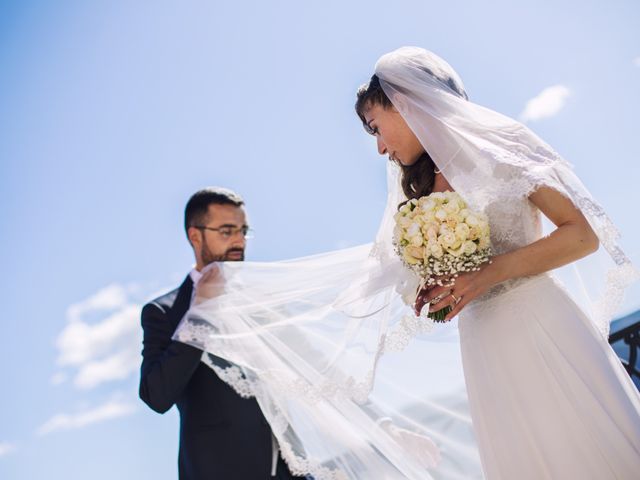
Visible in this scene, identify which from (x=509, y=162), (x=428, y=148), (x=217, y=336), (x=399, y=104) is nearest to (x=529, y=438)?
(x=509, y=162)

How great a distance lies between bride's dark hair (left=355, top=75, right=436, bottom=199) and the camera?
3109 mm

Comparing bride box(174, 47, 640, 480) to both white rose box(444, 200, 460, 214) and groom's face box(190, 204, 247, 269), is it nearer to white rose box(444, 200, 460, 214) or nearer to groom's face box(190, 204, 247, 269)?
white rose box(444, 200, 460, 214)

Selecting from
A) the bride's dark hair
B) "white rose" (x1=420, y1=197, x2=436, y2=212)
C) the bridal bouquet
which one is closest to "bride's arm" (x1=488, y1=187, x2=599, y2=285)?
the bridal bouquet

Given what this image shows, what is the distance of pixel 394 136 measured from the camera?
3068 millimetres

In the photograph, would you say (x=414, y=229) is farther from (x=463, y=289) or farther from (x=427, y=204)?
(x=463, y=289)

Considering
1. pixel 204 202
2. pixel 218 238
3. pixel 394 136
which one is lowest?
pixel 394 136

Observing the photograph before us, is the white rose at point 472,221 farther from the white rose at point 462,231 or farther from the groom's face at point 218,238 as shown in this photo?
the groom's face at point 218,238

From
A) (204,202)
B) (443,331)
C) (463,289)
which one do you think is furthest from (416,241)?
(204,202)

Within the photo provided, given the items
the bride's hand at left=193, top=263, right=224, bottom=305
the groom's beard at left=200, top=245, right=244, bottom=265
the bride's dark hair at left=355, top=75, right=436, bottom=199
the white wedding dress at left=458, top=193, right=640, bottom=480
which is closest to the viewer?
the white wedding dress at left=458, top=193, right=640, bottom=480

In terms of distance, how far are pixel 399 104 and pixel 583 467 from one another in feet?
5.54

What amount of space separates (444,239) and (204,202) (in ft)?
7.06

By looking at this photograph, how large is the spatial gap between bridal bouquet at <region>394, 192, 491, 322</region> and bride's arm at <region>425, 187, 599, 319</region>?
5 centimetres

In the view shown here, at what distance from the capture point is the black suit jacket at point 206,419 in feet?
11.6

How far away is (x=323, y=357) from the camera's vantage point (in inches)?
143
